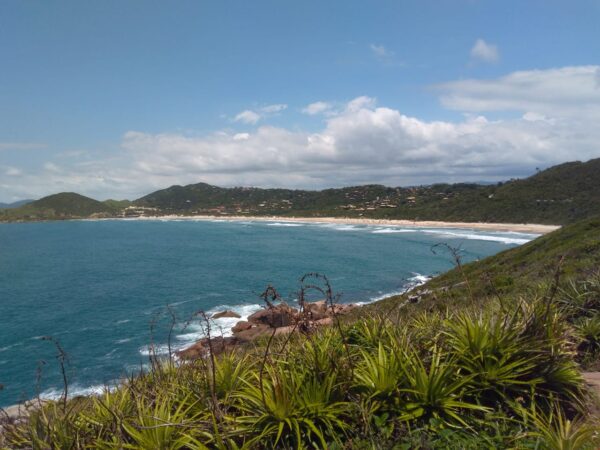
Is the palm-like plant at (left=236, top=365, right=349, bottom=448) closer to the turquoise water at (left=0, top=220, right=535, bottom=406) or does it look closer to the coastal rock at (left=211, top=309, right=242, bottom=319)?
the turquoise water at (left=0, top=220, right=535, bottom=406)

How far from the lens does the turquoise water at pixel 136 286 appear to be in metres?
21.8

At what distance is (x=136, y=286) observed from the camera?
41.1m

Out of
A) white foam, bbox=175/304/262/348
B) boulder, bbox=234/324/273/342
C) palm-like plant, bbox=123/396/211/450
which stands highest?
palm-like plant, bbox=123/396/211/450

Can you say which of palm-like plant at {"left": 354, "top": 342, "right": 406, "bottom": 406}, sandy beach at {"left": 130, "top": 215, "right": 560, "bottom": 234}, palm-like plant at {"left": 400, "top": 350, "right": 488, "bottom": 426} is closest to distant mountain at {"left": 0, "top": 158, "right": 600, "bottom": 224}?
sandy beach at {"left": 130, "top": 215, "right": 560, "bottom": 234}

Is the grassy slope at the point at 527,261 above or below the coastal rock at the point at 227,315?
above

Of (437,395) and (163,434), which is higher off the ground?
(437,395)

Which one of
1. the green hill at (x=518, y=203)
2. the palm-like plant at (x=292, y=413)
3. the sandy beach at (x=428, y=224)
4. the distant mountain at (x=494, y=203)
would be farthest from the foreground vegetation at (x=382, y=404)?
the green hill at (x=518, y=203)

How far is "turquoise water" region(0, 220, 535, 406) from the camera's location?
21.8 metres

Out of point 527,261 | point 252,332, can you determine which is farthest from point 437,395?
point 527,261

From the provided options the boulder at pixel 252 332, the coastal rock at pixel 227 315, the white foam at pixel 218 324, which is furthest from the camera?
the coastal rock at pixel 227 315

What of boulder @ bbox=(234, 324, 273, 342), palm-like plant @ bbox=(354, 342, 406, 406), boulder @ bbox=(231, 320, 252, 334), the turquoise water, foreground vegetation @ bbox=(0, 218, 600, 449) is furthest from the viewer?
boulder @ bbox=(231, 320, 252, 334)

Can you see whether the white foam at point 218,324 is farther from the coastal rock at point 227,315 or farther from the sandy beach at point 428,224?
the sandy beach at point 428,224

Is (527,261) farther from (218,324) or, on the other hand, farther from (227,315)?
(227,315)

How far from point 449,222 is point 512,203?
649 inches
